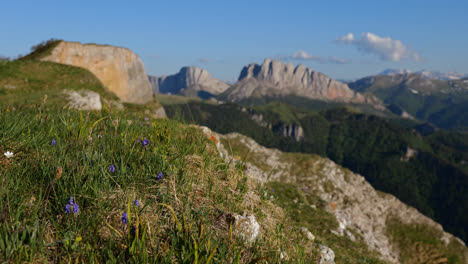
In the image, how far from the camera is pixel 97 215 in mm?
3172

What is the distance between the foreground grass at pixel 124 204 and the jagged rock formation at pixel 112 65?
155ft

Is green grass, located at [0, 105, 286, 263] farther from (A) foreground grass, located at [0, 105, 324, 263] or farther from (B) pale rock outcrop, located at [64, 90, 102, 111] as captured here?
(B) pale rock outcrop, located at [64, 90, 102, 111]

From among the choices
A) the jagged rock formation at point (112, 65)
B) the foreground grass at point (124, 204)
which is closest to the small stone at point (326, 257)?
the foreground grass at point (124, 204)

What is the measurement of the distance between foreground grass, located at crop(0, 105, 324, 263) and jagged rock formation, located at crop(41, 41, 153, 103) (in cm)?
4737

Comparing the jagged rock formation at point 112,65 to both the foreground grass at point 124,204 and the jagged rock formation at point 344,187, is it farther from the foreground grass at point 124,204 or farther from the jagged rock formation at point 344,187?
the foreground grass at point 124,204

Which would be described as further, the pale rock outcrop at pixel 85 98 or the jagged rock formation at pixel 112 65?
the jagged rock formation at pixel 112 65

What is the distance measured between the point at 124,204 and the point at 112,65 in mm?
63810

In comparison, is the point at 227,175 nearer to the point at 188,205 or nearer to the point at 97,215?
the point at 188,205

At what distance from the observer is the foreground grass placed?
112 inches

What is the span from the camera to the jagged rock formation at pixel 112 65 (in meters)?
47.8

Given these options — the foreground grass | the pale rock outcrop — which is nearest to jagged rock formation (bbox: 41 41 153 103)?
the pale rock outcrop

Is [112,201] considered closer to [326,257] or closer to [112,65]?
[326,257]

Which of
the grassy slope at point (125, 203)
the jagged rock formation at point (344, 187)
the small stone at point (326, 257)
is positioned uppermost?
the grassy slope at point (125, 203)

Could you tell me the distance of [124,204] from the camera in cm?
344
